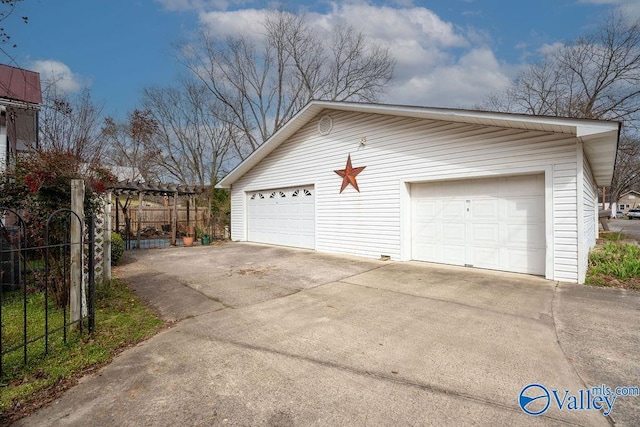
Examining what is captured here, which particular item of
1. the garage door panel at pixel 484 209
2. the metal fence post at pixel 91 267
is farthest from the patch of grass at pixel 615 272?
the metal fence post at pixel 91 267

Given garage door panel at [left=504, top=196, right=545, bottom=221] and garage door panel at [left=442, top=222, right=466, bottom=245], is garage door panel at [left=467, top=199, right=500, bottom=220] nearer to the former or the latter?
garage door panel at [left=504, top=196, right=545, bottom=221]

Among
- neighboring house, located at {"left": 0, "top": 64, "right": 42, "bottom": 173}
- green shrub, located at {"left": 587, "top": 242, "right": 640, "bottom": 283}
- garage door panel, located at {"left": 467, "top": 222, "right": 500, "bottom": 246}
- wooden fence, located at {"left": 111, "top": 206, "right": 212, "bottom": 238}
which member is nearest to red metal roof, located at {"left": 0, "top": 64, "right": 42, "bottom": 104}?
neighboring house, located at {"left": 0, "top": 64, "right": 42, "bottom": 173}

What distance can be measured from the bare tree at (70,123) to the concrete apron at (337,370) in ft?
21.6

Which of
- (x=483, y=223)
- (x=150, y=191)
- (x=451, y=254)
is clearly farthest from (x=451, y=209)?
(x=150, y=191)

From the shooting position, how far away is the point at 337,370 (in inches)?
112

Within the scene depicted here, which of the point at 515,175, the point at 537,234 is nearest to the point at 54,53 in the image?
the point at 515,175

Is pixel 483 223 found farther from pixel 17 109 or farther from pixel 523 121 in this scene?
pixel 17 109

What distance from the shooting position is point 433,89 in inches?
696

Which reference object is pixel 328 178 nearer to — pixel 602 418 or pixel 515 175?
pixel 515 175

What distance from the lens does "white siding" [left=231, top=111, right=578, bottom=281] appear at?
6039 mm

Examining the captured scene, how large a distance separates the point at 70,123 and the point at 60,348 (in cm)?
839

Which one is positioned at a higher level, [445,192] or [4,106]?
[4,106]

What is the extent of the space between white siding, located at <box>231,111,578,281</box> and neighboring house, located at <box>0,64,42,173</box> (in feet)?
22.9

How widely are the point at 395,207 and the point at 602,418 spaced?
651 cm
